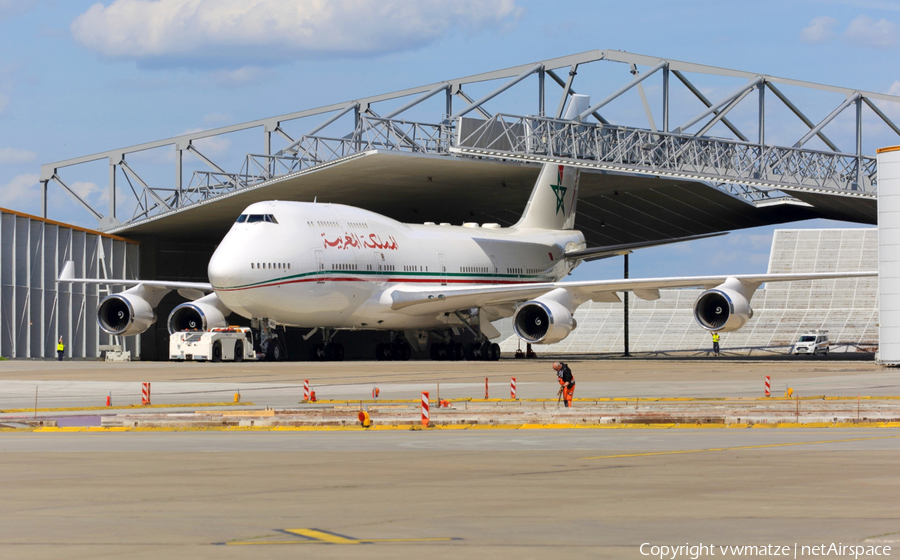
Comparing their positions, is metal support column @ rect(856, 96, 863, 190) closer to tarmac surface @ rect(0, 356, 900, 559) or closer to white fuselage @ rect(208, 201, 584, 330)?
white fuselage @ rect(208, 201, 584, 330)

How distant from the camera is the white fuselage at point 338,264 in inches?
1475

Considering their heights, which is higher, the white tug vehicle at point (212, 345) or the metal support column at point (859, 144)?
the metal support column at point (859, 144)

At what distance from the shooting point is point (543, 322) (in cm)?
3947

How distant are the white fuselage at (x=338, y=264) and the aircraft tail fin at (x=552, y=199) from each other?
3.38 m

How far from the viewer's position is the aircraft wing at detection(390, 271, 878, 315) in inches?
1535

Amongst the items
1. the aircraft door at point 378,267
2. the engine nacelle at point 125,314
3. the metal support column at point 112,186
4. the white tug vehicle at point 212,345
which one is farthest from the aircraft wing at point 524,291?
the metal support column at point 112,186

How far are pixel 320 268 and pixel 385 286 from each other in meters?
3.89

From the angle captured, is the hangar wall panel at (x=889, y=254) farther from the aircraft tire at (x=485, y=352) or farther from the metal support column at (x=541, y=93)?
the metal support column at (x=541, y=93)

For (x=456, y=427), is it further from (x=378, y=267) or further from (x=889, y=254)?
(x=378, y=267)

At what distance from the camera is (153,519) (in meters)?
7.59

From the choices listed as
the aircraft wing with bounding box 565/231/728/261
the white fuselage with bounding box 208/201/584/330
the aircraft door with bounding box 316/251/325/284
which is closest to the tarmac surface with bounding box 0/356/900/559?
the white fuselage with bounding box 208/201/584/330

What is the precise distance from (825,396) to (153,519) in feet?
54.7

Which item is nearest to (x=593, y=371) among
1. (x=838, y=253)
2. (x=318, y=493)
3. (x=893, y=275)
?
(x=893, y=275)

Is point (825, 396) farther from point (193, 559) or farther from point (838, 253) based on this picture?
→ point (838, 253)
